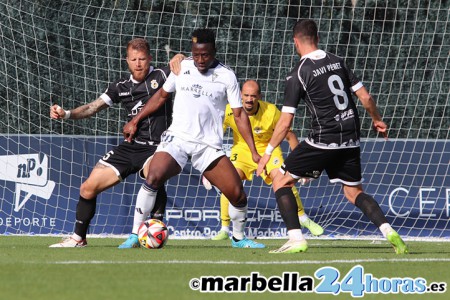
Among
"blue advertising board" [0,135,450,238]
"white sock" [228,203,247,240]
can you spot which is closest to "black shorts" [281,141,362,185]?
"white sock" [228,203,247,240]

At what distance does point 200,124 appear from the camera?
10445 mm

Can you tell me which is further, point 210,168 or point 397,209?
point 397,209

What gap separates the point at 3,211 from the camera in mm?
14961

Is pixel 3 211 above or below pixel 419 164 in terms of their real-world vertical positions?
below

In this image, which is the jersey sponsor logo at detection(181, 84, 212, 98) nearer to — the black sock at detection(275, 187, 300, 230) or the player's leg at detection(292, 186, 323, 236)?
the black sock at detection(275, 187, 300, 230)

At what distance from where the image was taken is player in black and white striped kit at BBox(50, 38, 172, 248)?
10.9 meters

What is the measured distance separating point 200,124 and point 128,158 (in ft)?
3.16

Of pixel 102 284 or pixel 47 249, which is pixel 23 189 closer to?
pixel 47 249

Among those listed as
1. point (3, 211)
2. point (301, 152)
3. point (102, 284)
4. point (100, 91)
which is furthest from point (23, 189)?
point (102, 284)

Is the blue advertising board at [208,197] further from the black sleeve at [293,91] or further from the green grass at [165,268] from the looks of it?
the black sleeve at [293,91]

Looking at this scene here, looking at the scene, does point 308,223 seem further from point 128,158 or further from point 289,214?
point 289,214

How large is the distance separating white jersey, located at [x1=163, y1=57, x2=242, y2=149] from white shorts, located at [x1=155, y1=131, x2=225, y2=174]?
0.04m

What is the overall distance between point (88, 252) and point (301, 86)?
238cm

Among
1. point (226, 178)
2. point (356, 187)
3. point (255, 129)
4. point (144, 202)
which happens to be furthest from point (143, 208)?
point (255, 129)
